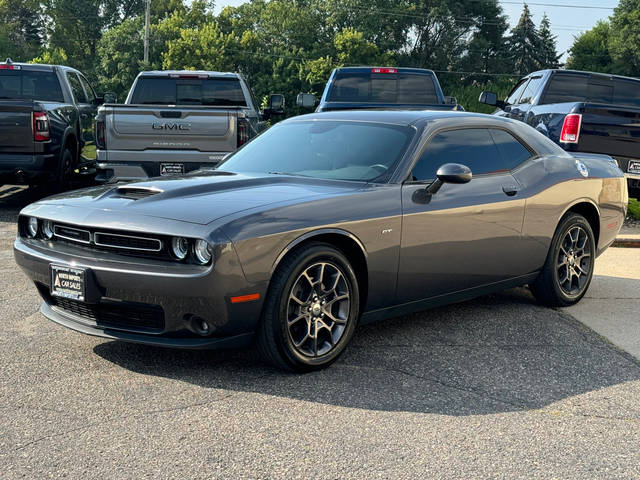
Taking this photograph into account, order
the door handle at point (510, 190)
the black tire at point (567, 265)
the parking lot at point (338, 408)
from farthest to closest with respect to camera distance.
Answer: the black tire at point (567, 265) < the door handle at point (510, 190) < the parking lot at point (338, 408)

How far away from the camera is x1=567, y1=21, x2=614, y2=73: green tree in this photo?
309ft

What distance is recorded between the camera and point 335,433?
388cm

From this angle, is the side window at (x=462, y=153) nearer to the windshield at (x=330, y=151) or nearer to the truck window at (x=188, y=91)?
the windshield at (x=330, y=151)

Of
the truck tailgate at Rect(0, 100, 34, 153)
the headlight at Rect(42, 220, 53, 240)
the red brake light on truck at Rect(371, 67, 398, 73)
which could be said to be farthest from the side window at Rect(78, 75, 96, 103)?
the headlight at Rect(42, 220, 53, 240)

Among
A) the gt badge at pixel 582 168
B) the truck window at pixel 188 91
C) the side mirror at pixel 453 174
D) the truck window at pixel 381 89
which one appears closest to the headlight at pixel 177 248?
the side mirror at pixel 453 174

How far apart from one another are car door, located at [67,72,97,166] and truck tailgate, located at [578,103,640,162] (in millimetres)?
7349

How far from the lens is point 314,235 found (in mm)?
4719

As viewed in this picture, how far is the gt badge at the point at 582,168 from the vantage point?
6.80 m

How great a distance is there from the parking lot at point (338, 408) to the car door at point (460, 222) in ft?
1.37

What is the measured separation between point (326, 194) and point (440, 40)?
92131 mm

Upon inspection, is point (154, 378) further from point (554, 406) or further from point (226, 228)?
point (554, 406)

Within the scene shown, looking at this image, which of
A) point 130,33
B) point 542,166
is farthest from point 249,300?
point 130,33

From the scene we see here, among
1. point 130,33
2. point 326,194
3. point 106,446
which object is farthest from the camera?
point 130,33

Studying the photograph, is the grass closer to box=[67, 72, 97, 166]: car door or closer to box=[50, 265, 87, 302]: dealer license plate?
box=[67, 72, 97, 166]: car door
